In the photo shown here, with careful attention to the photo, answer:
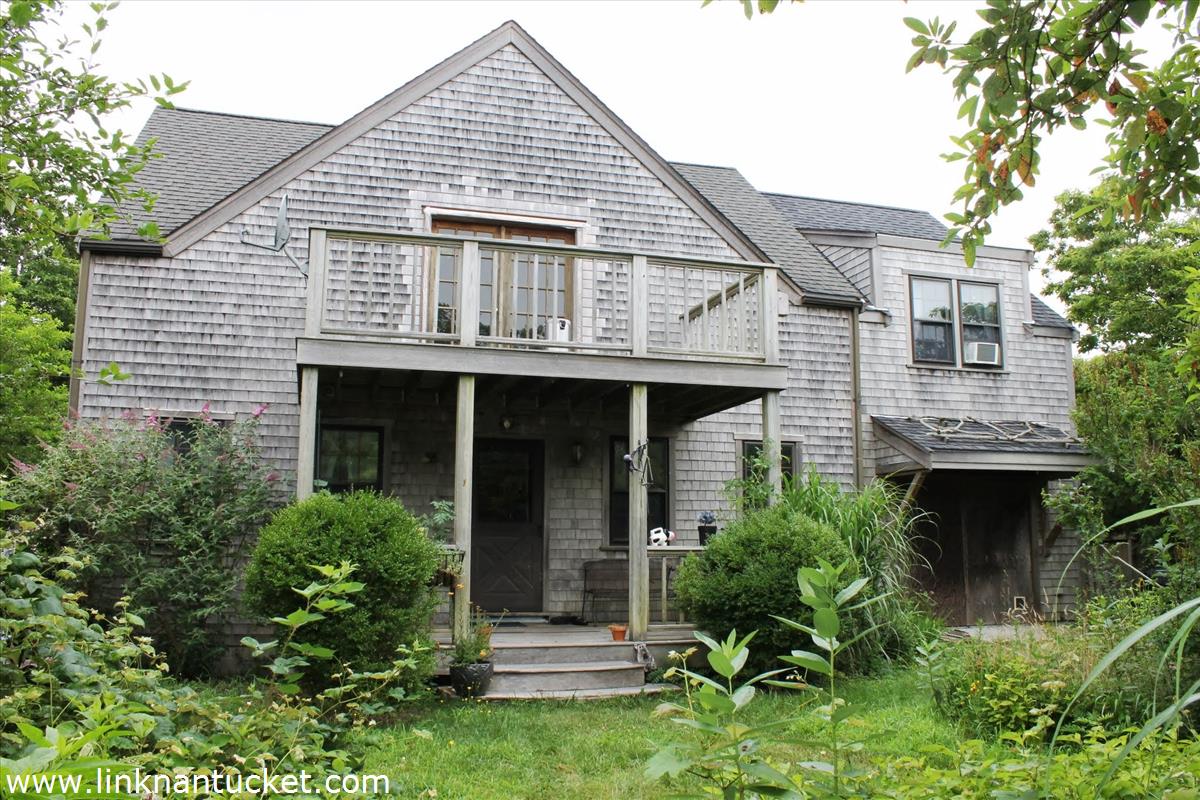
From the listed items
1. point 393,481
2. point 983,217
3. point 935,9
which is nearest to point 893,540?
point 393,481

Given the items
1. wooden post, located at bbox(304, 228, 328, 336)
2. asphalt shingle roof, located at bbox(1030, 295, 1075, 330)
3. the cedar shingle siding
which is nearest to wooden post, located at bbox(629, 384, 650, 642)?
the cedar shingle siding

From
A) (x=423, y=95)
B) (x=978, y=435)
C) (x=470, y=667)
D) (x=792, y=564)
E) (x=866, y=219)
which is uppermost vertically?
(x=423, y=95)

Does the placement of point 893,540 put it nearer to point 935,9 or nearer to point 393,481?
point 393,481

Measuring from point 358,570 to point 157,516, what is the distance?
3.34 meters

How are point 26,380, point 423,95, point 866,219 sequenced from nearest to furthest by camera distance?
Answer: point 423,95
point 866,219
point 26,380

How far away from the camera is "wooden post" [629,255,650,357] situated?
31.6 feet

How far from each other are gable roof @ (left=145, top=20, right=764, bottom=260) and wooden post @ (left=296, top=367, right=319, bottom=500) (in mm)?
3347

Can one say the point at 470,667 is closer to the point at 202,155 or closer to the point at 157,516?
the point at 157,516

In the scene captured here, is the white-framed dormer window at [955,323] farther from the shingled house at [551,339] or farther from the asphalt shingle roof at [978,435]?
the asphalt shingle roof at [978,435]

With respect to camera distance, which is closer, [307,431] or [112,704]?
[112,704]

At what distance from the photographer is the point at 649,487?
1207 cm

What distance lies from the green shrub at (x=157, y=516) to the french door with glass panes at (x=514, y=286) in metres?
2.83

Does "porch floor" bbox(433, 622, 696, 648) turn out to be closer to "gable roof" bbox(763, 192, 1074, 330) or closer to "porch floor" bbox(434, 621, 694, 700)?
"porch floor" bbox(434, 621, 694, 700)

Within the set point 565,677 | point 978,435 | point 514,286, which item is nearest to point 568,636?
point 565,677
